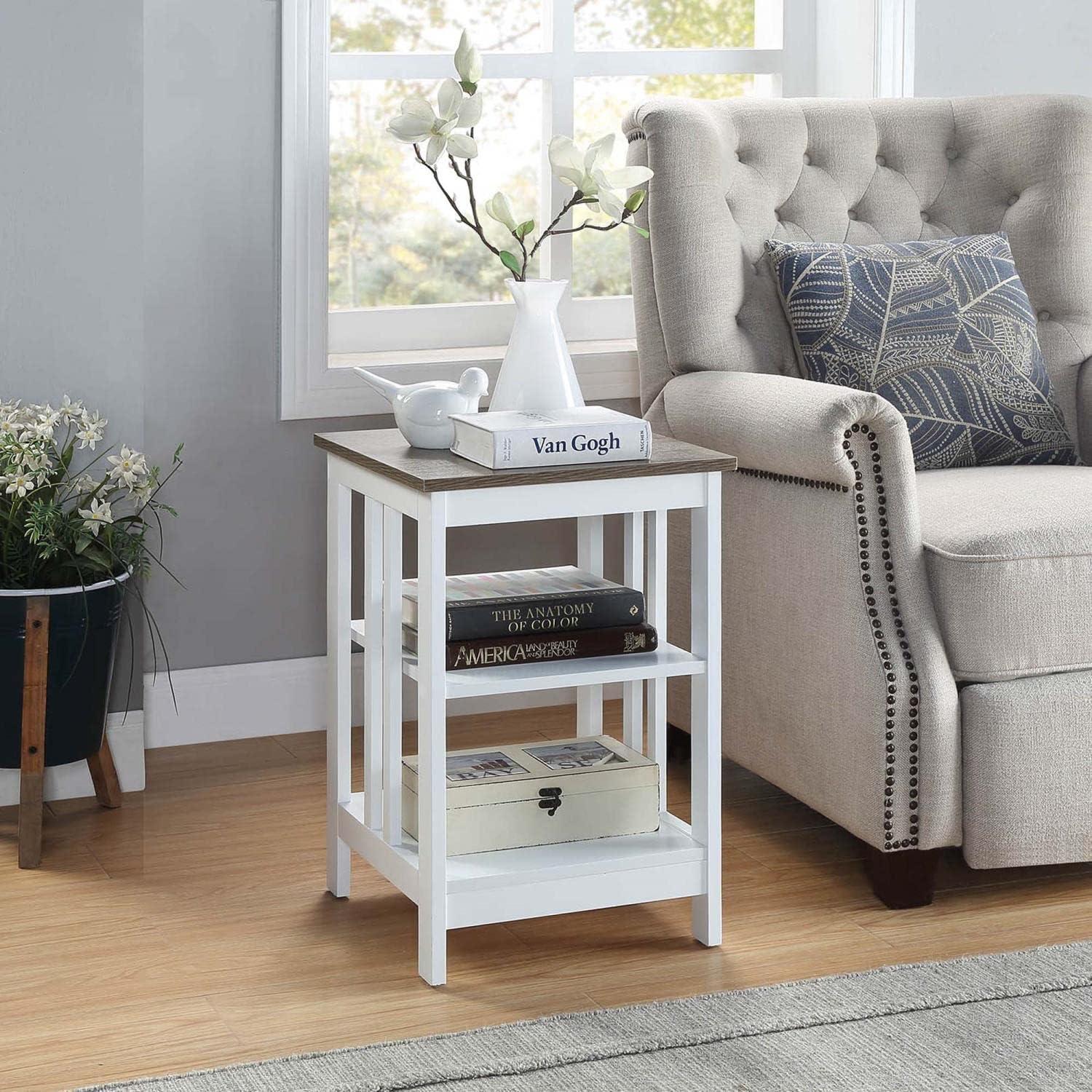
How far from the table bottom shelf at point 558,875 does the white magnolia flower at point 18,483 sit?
66 cm

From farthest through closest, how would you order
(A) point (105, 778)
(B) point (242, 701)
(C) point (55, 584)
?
(B) point (242, 701) → (A) point (105, 778) → (C) point (55, 584)

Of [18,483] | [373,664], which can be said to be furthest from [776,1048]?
[18,483]

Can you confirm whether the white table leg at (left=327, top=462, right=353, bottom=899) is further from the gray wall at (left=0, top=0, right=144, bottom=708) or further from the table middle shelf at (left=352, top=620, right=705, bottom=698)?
the gray wall at (left=0, top=0, right=144, bottom=708)

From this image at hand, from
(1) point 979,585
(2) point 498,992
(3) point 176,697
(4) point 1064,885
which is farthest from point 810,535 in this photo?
(3) point 176,697

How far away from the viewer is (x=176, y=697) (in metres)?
2.65

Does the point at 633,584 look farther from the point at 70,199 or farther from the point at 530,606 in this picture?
the point at 70,199

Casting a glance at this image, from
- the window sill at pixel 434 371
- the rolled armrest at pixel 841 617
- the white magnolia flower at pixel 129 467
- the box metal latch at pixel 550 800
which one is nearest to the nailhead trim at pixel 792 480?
the rolled armrest at pixel 841 617

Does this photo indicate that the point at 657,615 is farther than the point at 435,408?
Yes

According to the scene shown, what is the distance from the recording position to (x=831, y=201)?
8.61 ft

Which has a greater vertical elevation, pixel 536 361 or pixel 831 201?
pixel 831 201

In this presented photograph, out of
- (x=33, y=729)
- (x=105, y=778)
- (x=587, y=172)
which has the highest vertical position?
(x=587, y=172)

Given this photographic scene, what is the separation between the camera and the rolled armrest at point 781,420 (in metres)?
1.94

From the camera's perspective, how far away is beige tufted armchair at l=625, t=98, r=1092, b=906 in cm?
195

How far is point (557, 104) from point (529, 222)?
2.23 feet
